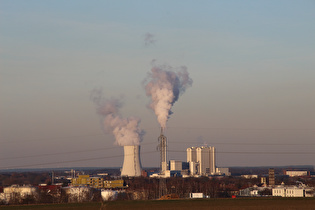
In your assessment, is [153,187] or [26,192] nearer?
[26,192]

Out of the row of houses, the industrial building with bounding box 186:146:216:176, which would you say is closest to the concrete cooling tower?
the row of houses

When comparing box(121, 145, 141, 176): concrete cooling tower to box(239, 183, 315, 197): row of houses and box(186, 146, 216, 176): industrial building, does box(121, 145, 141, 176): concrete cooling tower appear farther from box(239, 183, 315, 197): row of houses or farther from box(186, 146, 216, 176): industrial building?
box(186, 146, 216, 176): industrial building

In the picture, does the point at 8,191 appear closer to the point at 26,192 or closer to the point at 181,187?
the point at 26,192

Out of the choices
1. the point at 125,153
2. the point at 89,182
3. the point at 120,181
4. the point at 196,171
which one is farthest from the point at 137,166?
the point at 196,171

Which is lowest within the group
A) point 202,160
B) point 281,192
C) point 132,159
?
point 281,192

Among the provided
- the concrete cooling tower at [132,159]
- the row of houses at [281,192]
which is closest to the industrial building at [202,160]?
the concrete cooling tower at [132,159]

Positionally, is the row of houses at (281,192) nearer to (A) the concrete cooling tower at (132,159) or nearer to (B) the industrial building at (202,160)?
(A) the concrete cooling tower at (132,159)

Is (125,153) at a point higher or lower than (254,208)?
higher

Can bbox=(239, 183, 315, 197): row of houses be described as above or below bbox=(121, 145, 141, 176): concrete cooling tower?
below

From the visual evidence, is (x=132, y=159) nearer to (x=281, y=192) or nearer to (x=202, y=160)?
(x=281, y=192)

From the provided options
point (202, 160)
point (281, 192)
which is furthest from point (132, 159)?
point (202, 160)

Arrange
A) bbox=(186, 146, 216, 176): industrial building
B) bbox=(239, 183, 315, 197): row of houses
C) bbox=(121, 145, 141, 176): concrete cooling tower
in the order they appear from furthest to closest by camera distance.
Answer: bbox=(186, 146, 216, 176): industrial building → bbox=(121, 145, 141, 176): concrete cooling tower → bbox=(239, 183, 315, 197): row of houses
